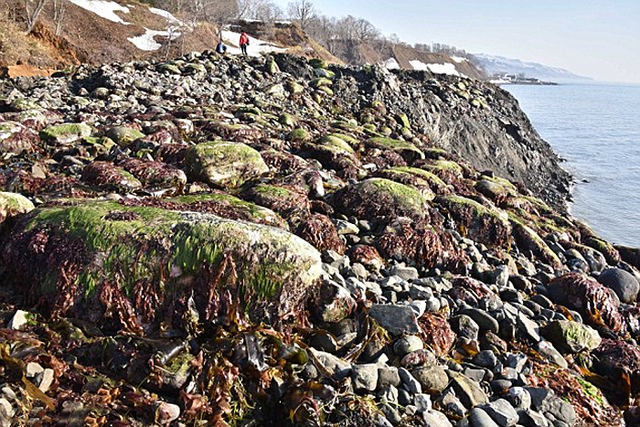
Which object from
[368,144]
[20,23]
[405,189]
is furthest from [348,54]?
[405,189]

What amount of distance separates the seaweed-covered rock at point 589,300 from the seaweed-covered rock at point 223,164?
194 inches

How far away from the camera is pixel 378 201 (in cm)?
733

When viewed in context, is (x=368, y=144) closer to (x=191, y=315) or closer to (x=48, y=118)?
(x=48, y=118)

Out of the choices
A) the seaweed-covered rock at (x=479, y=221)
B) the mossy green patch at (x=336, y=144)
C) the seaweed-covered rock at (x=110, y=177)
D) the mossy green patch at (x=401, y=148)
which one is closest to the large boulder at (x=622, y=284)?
the seaweed-covered rock at (x=479, y=221)

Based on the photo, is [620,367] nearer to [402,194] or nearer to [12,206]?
[402,194]

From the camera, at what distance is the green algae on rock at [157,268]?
388cm

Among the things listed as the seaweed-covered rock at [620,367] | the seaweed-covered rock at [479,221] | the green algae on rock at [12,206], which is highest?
the green algae on rock at [12,206]

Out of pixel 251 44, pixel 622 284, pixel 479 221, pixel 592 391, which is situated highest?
pixel 251 44

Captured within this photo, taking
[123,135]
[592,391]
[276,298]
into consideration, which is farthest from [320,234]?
[123,135]

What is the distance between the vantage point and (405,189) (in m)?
7.76

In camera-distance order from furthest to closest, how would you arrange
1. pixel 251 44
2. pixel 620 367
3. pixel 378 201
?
pixel 251 44 < pixel 378 201 < pixel 620 367

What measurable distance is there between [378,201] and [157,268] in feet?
13.6

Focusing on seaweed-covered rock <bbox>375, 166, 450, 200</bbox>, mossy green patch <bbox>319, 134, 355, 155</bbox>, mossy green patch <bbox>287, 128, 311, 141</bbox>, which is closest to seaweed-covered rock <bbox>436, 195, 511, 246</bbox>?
seaweed-covered rock <bbox>375, 166, 450, 200</bbox>

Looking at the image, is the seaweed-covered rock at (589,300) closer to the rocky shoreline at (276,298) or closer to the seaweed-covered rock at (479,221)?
the rocky shoreline at (276,298)
